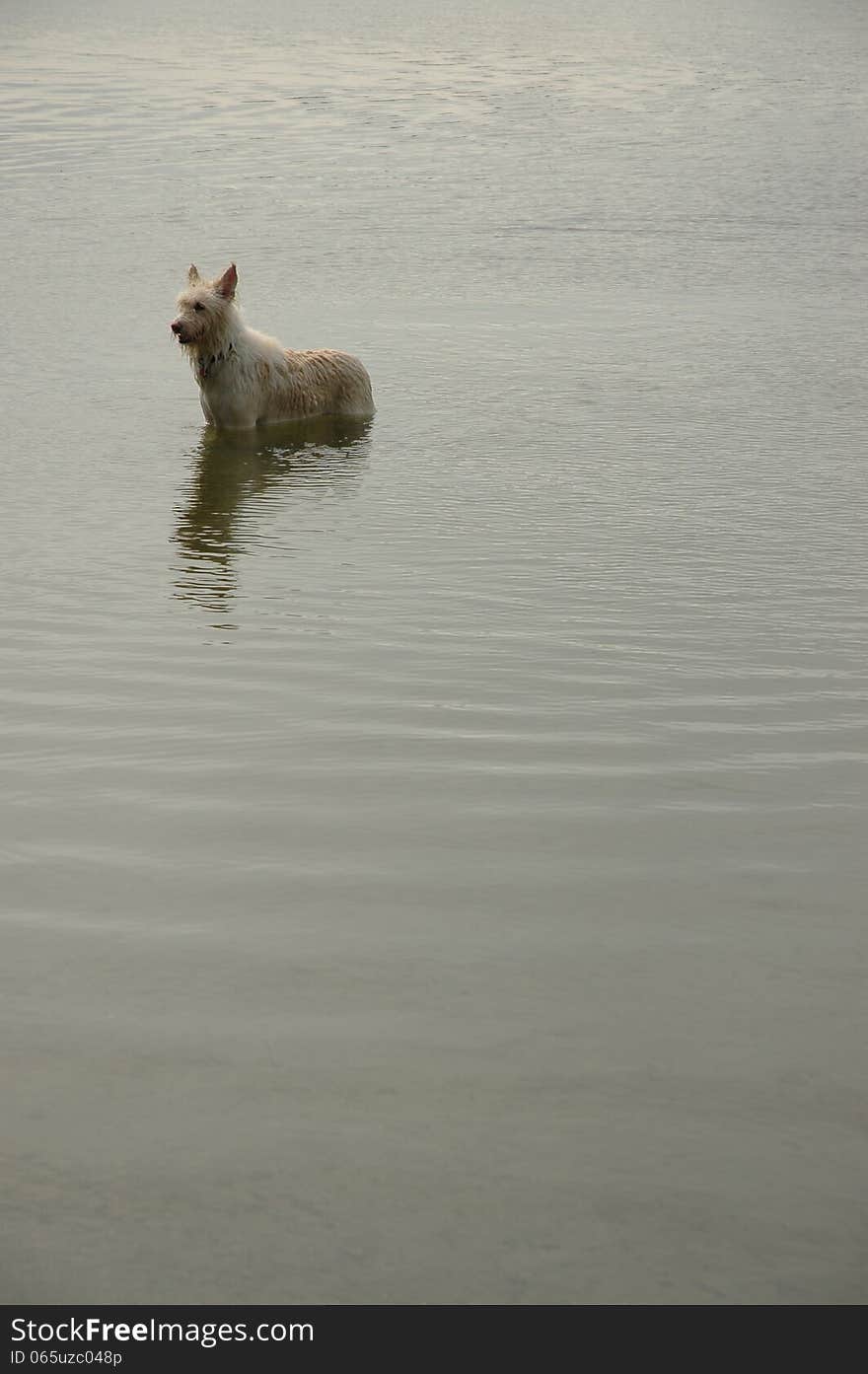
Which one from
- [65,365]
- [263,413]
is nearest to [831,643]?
[263,413]

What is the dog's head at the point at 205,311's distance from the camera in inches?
389

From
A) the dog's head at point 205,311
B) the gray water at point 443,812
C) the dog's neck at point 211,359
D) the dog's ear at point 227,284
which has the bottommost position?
the gray water at point 443,812

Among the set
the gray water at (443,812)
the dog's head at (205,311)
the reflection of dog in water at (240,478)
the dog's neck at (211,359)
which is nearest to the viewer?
the gray water at (443,812)

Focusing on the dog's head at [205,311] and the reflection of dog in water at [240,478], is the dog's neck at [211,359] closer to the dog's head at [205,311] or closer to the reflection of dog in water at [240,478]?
the dog's head at [205,311]

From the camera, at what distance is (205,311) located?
9.93 m

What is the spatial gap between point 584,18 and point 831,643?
138 feet

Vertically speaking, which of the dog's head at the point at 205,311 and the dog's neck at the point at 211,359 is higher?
the dog's head at the point at 205,311

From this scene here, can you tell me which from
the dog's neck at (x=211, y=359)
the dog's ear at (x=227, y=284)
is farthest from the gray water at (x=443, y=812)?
the dog's ear at (x=227, y=284)

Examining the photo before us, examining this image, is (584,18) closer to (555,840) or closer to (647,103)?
(647,103)

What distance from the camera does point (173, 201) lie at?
19141mm

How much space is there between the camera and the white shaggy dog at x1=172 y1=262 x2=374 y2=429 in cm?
994

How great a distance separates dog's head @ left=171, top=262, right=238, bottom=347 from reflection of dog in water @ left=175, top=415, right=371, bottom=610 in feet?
2.03

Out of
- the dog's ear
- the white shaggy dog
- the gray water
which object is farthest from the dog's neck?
the gray water

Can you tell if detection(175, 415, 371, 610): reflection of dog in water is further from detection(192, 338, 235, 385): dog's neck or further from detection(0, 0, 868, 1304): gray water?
detection(192, 338, 235, 385): dog's neck
